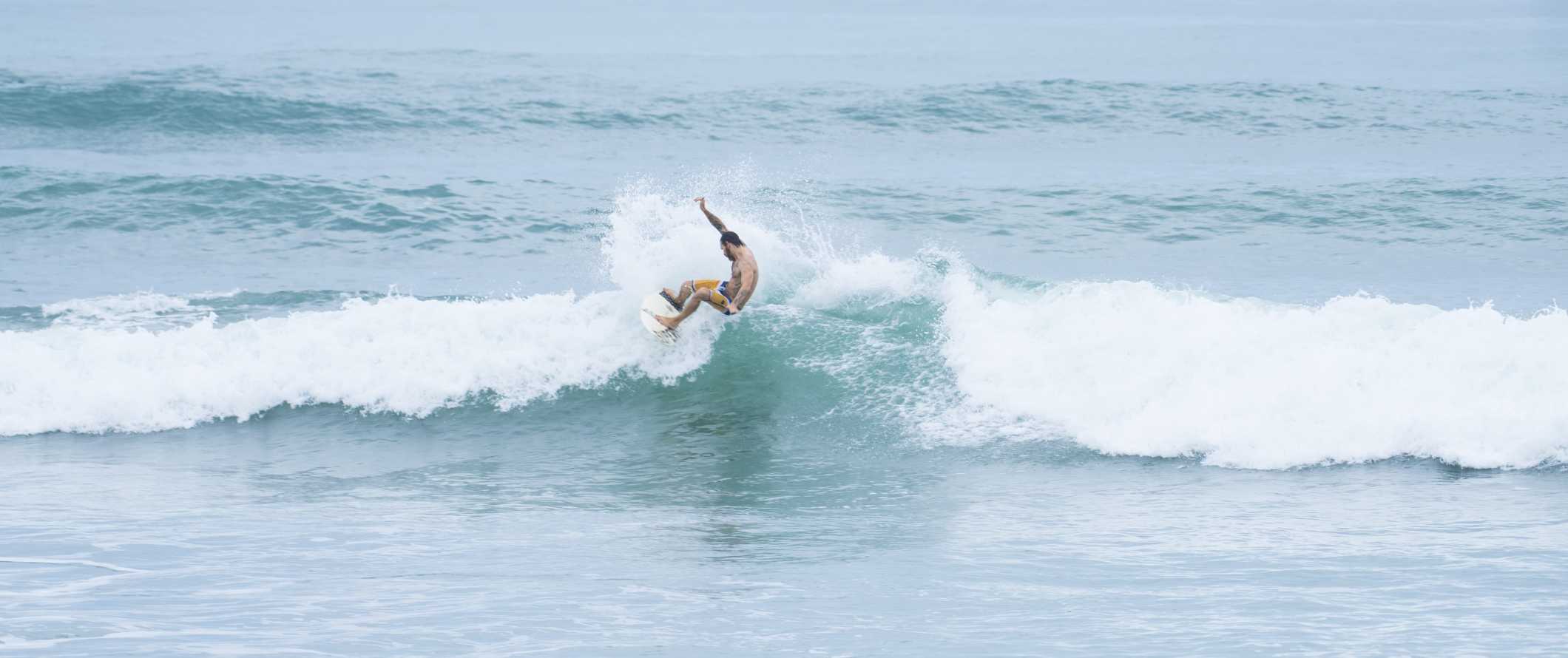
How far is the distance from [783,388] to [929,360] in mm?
1399

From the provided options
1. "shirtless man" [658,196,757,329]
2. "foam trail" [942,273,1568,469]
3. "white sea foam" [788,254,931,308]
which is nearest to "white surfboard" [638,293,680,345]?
"shirtless man" [658,196,757,329]

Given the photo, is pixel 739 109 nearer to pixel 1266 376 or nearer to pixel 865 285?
pixel 865 285

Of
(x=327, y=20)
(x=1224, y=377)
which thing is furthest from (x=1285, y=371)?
(x=327, y=20)

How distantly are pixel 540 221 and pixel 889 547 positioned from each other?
13948 millimetres

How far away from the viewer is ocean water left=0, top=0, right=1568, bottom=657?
23.8ft

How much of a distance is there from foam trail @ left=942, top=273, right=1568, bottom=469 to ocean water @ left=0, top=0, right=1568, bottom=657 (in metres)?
0.04

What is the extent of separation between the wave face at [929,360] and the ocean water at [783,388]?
0.04 metres

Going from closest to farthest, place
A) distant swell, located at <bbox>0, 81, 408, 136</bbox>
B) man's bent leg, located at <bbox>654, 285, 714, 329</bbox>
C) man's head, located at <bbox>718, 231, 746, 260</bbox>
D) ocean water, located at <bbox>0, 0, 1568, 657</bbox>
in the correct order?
ocean water, located at <bbox>0, 0, 1568, 657</bbox>
man's head, located at <bbox>718, 231, 746, 260</bbox>
man's bent leg, located at <bbox>654, 285, 714, 329</bbox>
distant swell, located at <bbox>0, 81, 408, 136</bbox>

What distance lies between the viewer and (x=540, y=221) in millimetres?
21500

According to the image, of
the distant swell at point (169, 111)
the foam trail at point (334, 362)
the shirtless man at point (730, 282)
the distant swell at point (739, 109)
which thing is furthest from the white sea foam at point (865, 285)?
the distant swell at point (169, 111)

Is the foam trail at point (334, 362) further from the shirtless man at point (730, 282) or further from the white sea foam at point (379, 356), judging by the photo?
the shirtless man at point (730, 282)

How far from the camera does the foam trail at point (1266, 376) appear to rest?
34.6 feet

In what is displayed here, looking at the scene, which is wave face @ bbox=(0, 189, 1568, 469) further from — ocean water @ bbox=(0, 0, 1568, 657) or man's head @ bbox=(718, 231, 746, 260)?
man's head @ bbox=(718, 231, 746, 260)

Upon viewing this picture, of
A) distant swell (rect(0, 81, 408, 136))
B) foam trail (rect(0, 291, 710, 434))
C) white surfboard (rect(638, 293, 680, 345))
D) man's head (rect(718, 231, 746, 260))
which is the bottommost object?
foam trail (rect(0, 291, 710, 434))
